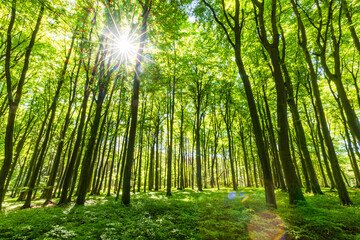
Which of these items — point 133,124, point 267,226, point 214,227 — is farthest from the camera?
point 133,124

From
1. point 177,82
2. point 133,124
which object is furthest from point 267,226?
point 177,82

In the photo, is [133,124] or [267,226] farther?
[133,124]

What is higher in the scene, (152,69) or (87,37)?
(87,37)

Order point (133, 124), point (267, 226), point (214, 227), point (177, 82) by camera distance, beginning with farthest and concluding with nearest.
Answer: point (177, 82), point (133, 124), point (214, 227), point (267, 226)

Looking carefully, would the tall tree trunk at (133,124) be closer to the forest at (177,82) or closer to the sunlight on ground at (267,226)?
the forest at (177,82)

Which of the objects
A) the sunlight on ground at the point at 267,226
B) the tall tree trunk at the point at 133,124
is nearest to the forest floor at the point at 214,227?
the sunlight on ground at the point at 267,226

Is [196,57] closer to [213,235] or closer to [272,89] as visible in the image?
[272,89]

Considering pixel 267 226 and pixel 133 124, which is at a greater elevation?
pixel 133 124

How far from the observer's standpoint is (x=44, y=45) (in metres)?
10.2

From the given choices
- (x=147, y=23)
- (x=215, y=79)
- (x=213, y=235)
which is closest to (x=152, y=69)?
(x=147, y=23)

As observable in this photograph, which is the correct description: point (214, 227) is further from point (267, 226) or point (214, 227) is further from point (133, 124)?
point (133, 124)

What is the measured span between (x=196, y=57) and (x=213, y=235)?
16715 millimetres

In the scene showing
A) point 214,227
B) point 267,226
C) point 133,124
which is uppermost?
point 133,124

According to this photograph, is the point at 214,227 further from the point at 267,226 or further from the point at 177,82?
the point at 177,82
